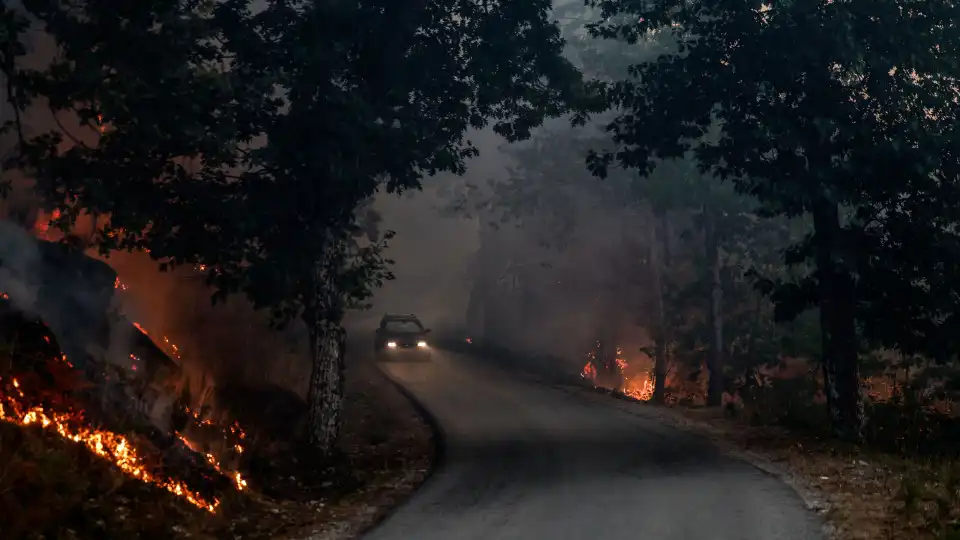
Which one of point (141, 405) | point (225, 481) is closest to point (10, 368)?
point (141, 405)

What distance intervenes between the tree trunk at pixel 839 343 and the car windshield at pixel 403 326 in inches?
821

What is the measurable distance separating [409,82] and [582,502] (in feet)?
25.1

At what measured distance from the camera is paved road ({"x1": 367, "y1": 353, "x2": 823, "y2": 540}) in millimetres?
9938

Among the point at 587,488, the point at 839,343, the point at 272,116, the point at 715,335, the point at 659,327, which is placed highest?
the point at 272,116

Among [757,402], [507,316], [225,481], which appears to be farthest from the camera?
[507,316]

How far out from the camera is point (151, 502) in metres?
9.64

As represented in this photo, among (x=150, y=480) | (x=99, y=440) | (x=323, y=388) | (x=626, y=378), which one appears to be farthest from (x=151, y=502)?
(x=626, y=378)

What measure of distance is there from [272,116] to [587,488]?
285 inches

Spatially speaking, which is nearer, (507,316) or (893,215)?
(893,215)

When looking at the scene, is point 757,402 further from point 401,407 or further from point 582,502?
point 582,502

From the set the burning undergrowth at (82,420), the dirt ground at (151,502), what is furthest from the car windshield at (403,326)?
the burning undergrowth at (82,420)

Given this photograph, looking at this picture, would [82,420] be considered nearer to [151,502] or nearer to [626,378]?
[151,502]

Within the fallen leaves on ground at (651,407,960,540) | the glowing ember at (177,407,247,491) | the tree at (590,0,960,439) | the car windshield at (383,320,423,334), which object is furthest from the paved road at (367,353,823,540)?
the car windshield at (383,320,423,334)

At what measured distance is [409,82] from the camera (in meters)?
15.1
